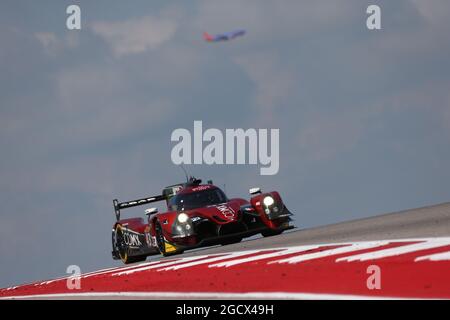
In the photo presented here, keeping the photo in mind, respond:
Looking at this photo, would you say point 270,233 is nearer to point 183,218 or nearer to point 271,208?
point 271,208

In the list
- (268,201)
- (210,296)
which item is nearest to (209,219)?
(268,201)

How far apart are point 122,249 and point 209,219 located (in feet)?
13.6

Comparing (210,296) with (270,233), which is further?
Answer: (270,233)

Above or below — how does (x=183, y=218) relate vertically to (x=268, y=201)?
below

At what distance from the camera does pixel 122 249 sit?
22438 mm

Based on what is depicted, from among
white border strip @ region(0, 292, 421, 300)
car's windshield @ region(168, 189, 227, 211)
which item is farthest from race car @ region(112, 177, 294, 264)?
white border strip @ region(0, 292, 421, 300)

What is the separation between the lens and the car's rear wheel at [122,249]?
867 inches

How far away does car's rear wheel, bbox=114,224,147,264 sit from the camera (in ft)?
72.3

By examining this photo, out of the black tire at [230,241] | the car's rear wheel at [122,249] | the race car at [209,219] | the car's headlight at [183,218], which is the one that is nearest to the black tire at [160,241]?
the race car at [209,219]

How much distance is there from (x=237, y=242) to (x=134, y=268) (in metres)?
4.37

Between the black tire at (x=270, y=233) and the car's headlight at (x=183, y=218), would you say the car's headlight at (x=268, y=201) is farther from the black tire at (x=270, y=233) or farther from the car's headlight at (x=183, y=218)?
the car's headlight at (x=183, y=218)

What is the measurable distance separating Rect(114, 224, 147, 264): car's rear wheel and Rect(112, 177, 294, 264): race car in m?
1.10
